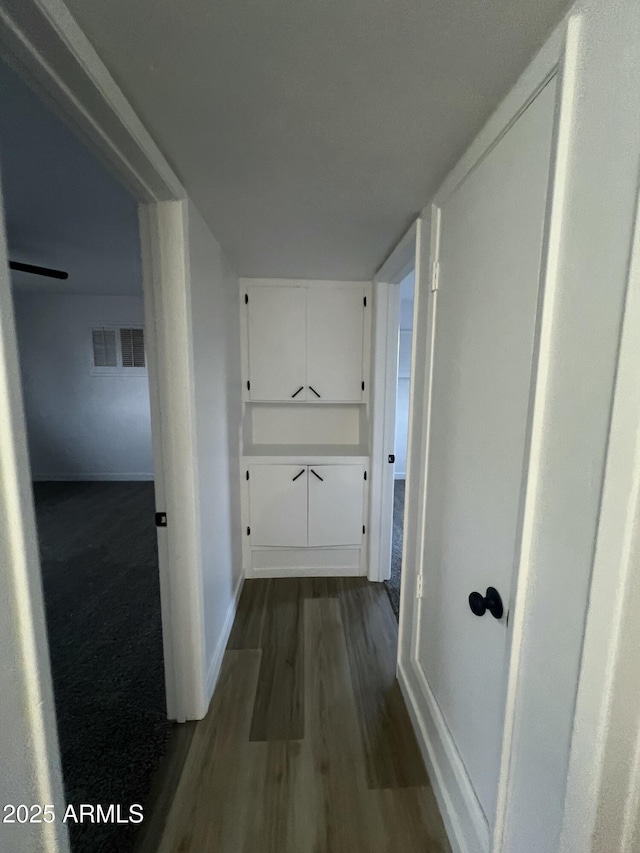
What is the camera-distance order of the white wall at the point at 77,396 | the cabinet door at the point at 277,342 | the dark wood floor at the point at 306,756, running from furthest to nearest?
the white wall at the point at 77,396 → the cabinet door at the point at 277,342 → the dark wood floor at the point at 306,756

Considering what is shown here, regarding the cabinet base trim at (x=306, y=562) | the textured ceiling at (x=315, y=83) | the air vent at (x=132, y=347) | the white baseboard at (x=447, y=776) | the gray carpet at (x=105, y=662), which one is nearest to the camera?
the textured ceiling at (x=315, y=83)

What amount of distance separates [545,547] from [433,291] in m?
1.01

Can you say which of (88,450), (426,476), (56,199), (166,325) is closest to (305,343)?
(166,325)

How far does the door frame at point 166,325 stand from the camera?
2.62ft

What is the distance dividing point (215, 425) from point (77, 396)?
3919mm

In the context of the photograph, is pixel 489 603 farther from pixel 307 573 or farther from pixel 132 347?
pixel 132 347

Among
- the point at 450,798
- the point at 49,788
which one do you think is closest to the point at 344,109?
the point at 49,788

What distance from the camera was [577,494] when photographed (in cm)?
63

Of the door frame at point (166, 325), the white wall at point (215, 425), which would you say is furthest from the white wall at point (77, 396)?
the door frame at point (166, 325)

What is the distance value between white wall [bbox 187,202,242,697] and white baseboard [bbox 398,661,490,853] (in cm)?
94

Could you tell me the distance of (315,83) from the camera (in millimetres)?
814

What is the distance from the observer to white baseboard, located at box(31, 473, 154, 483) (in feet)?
15.6

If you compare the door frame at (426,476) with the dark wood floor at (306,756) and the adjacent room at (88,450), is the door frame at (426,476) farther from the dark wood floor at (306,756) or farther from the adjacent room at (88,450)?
the adjacent room at (88,450)

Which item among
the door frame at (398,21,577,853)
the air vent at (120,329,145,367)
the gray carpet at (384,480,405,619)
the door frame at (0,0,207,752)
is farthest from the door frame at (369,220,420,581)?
the air vent at (120,329,145,367)
